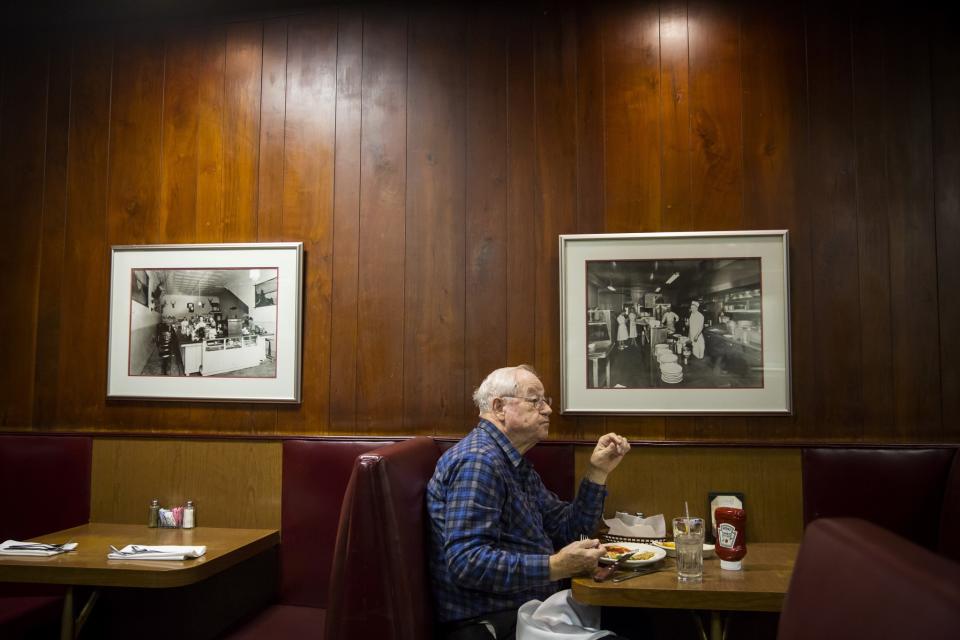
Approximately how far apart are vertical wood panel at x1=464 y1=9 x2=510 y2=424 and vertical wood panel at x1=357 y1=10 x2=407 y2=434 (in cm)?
31

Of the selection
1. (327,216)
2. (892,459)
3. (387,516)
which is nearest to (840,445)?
(892,459)

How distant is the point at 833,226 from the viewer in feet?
9.28

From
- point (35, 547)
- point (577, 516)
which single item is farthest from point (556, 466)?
point (35, 547)

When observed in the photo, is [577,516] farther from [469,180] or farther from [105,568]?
[105,568]

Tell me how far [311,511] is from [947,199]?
9.88ft

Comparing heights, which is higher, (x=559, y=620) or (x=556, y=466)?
(x=556, y=466)

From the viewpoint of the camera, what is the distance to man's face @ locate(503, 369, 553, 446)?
241cm

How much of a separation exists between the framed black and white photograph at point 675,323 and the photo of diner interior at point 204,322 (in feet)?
4.51

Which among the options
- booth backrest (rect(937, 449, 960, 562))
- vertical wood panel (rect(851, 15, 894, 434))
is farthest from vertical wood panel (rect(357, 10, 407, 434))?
booth backrest (rect(937, 449, 960, 562))

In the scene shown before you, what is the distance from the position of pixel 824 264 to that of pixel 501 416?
1551mm

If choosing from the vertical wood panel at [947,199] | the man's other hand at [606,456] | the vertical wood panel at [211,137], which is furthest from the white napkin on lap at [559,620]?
the vertical wood panel at [211,137]

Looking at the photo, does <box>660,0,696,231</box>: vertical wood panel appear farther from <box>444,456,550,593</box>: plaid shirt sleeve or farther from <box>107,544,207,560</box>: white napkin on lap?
<box>107,544,207,560</box>: white napkin on lap

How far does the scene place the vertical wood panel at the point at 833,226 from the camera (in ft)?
9.09

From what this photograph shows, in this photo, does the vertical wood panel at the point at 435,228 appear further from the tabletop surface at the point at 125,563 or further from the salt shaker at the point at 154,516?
the salt shaker at the point at 154,516
